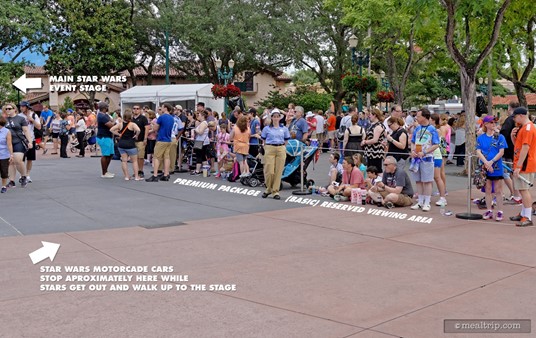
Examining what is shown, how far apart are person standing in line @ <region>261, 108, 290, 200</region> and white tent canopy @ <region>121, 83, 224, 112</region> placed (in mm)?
17284

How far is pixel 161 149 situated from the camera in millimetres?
15172

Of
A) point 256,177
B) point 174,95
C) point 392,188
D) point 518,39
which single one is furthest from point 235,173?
point 518,39

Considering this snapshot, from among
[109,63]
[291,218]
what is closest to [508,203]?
[291,218]

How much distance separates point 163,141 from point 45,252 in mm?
7665

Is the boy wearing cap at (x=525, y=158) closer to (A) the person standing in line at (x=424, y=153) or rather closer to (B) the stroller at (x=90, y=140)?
(A) the person standing in line at (x=424, y=153)

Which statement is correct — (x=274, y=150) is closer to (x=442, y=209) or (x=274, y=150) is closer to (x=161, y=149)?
(x=442, y=209)

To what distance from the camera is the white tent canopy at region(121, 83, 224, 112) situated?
29.6 metres

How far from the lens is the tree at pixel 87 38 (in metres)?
44.1

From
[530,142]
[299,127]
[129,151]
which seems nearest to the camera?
[530,142]

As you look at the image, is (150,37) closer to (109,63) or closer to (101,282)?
(109,63)

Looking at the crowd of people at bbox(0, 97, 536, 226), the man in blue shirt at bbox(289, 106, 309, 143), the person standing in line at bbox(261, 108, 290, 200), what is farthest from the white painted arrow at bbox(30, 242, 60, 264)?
the man in blue shirt at bbox(289, 106, 309, 143)

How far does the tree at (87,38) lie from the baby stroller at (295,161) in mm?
33807

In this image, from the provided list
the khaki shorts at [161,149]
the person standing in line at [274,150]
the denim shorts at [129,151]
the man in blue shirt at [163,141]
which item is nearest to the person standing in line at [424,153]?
the person standing in line at [274,150]

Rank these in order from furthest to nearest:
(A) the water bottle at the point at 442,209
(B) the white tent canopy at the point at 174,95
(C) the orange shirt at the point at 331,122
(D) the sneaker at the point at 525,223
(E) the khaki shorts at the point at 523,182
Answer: (B) the white tent canopy at the point at 174,95
(C) the orange shirt at the point at 331,122
(A) the water bottle at the point at 442,209
(D) the sneaker at the point at 525,223
(E) the khaki shorts at the point at 523,182
